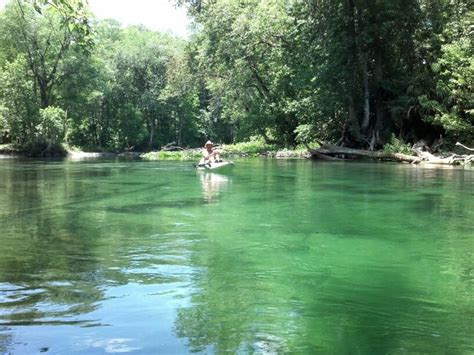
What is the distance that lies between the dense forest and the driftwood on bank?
6.11 feet

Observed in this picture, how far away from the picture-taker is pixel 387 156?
30.7 m

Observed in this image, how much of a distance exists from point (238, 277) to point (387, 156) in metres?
26.3

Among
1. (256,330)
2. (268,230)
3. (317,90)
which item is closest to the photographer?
(256,330)

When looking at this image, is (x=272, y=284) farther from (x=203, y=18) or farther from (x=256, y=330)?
(x=203, y=18)

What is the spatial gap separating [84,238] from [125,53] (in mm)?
54983

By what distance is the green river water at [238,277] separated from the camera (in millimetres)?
4215

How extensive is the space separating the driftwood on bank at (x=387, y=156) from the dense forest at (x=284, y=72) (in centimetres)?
186

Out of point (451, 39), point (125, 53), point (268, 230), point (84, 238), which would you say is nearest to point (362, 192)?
point (268, 230)

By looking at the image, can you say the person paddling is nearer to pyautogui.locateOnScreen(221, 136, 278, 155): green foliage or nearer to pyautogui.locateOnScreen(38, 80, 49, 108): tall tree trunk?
pyautogui.locateOnScreen(221, 136, 278, 155): green foliage

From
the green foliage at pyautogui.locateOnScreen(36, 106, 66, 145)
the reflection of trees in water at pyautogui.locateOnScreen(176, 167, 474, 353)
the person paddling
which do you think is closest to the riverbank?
the green foliage at pyautogui.locateOnScreen(36, 106, 66, 145)

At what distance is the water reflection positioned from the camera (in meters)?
14.4

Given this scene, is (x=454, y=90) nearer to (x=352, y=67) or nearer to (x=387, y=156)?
(x=387, y=156)

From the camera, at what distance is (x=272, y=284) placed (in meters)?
5.80

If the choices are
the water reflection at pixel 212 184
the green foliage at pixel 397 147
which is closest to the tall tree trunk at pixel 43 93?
the water reflection at pixel 212 184
